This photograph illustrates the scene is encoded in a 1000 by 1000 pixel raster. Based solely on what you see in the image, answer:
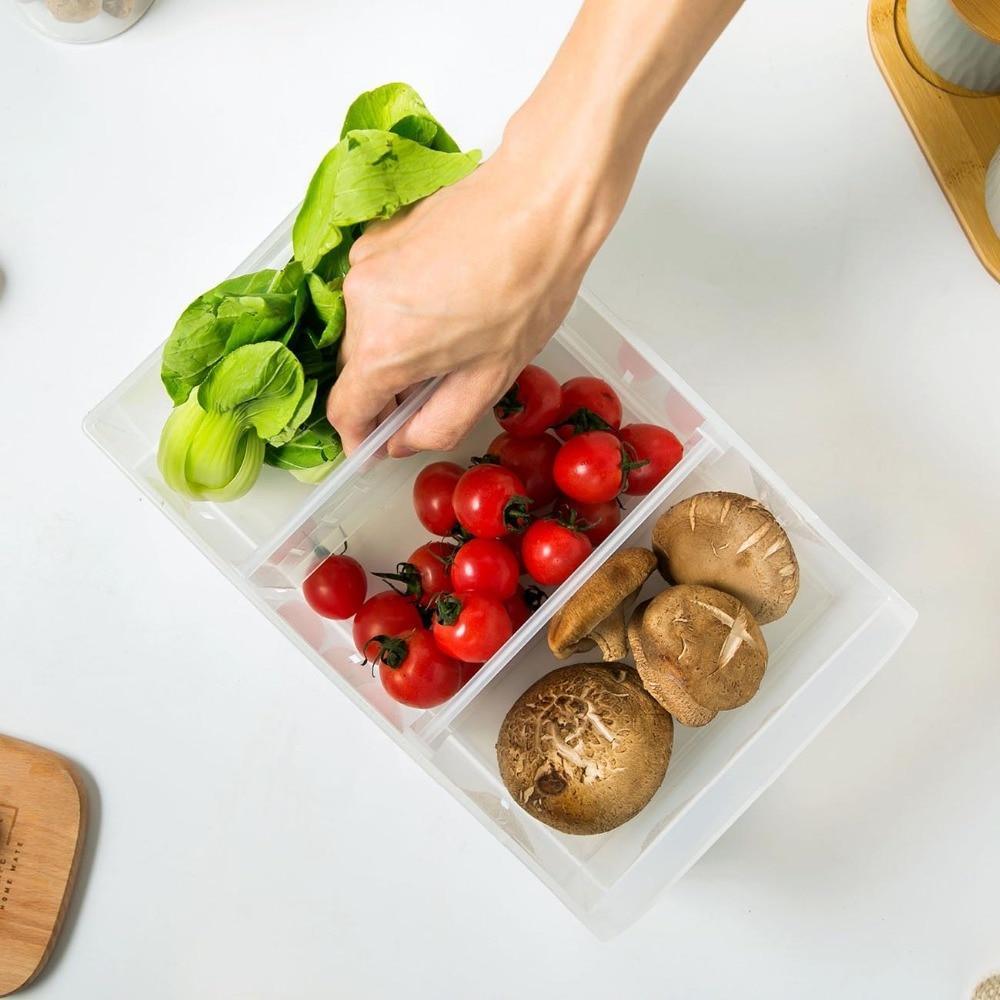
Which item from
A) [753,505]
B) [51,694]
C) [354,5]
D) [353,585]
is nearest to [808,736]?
[753,505]

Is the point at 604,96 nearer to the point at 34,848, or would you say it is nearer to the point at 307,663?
the point at 307,663

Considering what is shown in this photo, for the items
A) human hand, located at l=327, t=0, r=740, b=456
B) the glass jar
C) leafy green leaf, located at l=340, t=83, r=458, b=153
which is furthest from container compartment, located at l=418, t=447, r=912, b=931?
the glass jar

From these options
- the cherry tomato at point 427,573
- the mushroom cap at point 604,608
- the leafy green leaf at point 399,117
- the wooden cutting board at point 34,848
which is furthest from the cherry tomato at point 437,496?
the wooden cutting board at point 34,848

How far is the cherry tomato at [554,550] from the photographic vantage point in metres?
0.82

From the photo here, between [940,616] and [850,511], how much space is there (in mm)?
124

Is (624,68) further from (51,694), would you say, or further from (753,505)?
(51,694)

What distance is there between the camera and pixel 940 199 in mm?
968

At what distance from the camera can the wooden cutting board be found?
3.09ft

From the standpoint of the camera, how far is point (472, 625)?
0.81 m

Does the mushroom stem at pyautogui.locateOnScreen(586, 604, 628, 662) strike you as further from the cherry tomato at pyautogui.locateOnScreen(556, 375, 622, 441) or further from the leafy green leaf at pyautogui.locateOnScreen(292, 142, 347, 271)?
the leafy green leaf at pyautogui.locateOnScreen(292, 142, 347, 271)

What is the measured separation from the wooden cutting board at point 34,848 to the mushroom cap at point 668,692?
537 mm

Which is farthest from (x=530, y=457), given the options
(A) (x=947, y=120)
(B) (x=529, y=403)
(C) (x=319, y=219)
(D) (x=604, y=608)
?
(A) (x=947, y=120)

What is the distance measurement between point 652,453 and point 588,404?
0.07 metres

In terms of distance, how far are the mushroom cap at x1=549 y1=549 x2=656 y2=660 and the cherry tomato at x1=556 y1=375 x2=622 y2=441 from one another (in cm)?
11
